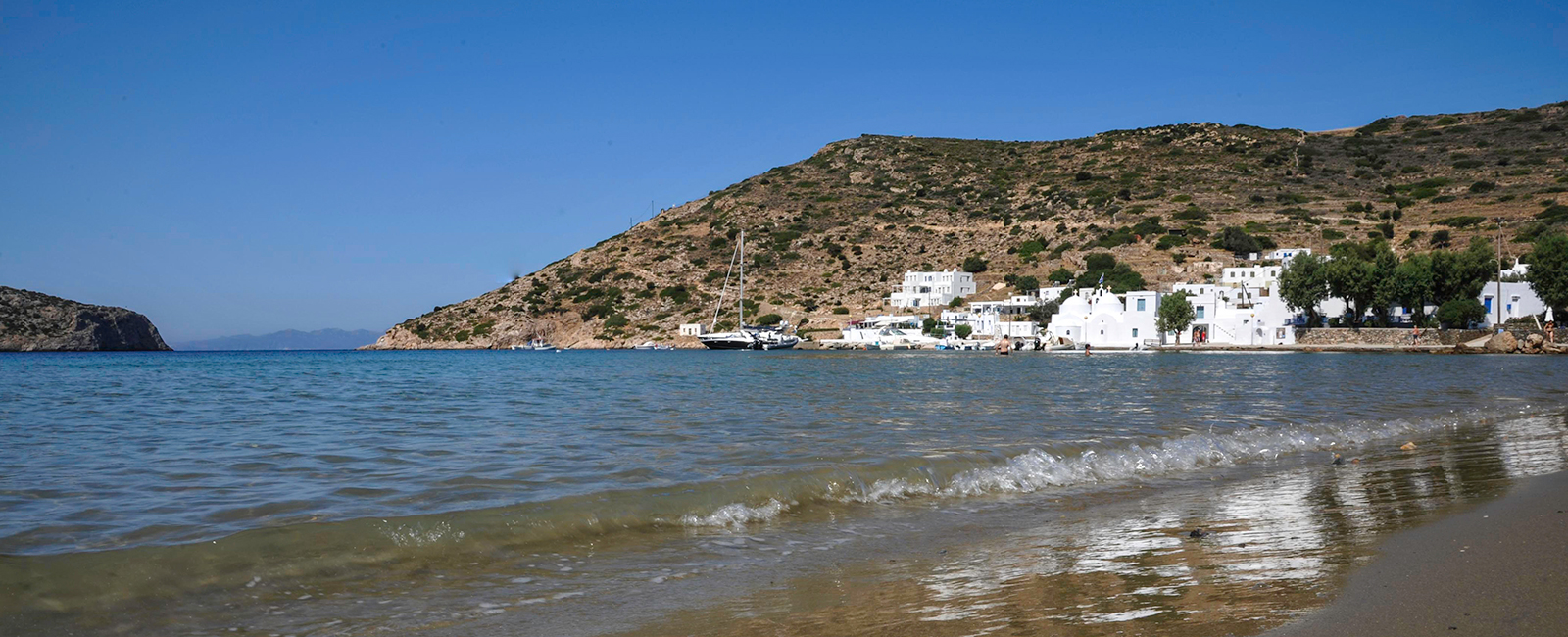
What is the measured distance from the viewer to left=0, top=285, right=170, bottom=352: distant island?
89.0 metres

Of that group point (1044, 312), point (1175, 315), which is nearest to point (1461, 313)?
point (1175, 315)

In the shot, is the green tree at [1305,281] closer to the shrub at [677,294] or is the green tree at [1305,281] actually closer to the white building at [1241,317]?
the white building at [1241,317]

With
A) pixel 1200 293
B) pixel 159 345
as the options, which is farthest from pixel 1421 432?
pixel 159 345

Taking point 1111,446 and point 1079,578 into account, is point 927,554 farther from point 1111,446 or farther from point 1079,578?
point 1111,446

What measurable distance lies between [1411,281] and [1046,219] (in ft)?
150

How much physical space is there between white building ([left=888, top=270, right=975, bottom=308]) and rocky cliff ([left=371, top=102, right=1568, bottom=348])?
119 inches

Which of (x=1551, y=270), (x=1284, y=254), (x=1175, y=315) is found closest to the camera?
(x=1551, y=270)

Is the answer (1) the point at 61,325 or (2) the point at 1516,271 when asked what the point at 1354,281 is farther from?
(1) the point at 61,325

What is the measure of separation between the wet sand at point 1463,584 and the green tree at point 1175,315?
69275mm

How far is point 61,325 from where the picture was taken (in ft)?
302

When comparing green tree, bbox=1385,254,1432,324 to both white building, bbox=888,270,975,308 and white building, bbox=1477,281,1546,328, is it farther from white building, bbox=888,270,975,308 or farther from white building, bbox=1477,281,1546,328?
white building, bbox=888,270,975,308

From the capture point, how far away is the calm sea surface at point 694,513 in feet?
16.3

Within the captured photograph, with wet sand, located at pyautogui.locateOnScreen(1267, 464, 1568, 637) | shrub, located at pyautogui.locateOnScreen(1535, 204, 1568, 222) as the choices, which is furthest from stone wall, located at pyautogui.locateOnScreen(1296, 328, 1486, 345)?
wet sand, located at pyautogui.locateOnScreen(1267, 464, 1568, 637)

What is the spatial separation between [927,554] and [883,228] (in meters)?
107
